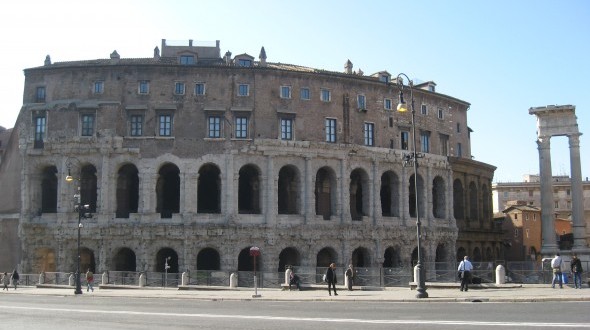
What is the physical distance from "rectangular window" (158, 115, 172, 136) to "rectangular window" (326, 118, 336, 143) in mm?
11654

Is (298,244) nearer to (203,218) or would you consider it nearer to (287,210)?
(287,210)

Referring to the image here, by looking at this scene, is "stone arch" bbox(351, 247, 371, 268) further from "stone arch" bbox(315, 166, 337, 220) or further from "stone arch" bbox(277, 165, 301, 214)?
"stone arch" bbox(277, 165, 301, 214)

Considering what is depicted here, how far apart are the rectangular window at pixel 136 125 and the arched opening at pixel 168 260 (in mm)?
8569

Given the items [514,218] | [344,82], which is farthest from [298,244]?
[514,218]

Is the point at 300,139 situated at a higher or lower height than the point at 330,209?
higher

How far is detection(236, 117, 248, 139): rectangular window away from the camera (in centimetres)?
4437

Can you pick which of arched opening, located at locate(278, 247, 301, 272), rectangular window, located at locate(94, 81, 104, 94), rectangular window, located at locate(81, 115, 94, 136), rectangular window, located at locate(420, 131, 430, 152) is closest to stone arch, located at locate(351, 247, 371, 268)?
arched opening, located at locate(278, 247, 301, 272)

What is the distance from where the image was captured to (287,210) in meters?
46.5

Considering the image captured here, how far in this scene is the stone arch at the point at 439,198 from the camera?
53781 mm

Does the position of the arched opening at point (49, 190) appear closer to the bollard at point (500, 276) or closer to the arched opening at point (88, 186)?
the arched opening at point (88, 186)

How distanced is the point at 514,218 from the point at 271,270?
134 ft

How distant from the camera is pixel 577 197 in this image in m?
43.8

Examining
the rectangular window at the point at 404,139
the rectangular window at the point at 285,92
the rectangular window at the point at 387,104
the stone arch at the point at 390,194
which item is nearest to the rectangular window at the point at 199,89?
A: the rectangular window at the point at 285,92

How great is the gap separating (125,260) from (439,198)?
2688 centimetres
